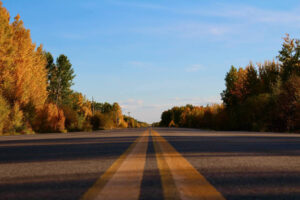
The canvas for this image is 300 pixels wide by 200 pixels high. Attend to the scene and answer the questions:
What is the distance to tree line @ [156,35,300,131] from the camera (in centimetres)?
3291

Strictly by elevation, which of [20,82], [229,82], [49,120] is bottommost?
[49,120]

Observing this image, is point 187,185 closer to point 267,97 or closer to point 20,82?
point 20,82

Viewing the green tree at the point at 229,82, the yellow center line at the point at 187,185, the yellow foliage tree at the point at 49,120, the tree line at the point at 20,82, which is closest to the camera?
the yellow center line at the point at 187,185

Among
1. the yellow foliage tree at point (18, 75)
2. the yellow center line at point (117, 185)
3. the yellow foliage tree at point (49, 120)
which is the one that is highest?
the yellow foliage tree at point (18, 75)

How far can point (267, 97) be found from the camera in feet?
125

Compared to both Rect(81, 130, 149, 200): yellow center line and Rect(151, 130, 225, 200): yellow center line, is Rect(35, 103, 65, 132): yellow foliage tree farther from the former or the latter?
Rect(151, 130, 225, 200): yellow center line

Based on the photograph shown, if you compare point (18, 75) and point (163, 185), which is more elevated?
point (18, 75)

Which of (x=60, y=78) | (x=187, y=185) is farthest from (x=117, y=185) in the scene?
(x=60, y=78)

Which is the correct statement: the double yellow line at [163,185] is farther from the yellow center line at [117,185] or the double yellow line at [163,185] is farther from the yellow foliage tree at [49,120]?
the yellow foliage tree at [49,120]

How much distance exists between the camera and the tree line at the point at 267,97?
3291 cm

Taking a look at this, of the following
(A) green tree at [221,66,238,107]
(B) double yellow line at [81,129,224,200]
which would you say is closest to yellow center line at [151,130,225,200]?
(B) double yellow line at [81,129,224,200]

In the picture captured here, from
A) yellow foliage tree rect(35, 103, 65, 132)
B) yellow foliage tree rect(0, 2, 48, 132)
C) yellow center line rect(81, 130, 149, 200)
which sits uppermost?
yellow foliage tree rect(0, 2, 48, 132)

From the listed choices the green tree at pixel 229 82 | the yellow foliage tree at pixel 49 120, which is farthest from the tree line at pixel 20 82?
the green tree at pixel 229 82

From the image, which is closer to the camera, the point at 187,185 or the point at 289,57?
the point at 187,185
